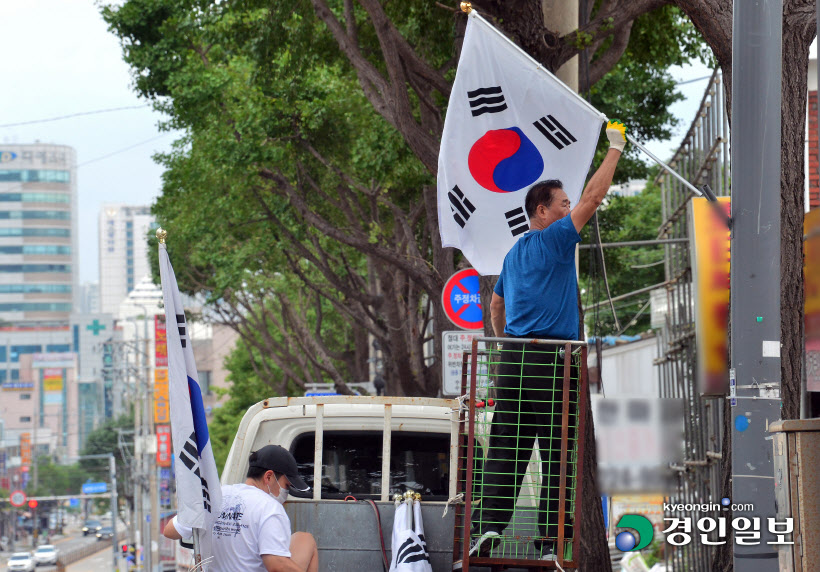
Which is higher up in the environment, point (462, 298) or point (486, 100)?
point (486, 100)

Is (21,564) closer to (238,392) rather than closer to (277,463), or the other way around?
(238,392)

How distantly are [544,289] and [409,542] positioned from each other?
153 centimetres

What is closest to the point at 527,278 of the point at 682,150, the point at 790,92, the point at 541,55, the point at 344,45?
the point at 790,92

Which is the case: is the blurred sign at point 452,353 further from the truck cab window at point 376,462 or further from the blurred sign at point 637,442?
the blurred sign at point 637,442

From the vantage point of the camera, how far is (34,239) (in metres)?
193

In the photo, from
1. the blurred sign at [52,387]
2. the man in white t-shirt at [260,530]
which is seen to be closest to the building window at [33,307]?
the blurred sign at [52,387]

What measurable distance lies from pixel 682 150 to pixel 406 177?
412 centimetres

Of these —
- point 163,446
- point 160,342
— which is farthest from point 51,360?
point 160,342

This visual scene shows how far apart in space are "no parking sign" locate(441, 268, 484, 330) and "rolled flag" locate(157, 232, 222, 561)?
796 centimetres

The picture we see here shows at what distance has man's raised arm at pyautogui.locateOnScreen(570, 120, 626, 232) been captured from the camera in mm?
5770

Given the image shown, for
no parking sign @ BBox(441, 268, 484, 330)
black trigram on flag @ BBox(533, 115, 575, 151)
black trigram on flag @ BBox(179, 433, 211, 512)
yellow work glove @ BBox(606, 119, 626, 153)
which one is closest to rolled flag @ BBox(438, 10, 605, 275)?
black trigram on flag @ BBox(533, 115, 575, 151)

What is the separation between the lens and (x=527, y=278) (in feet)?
20.1

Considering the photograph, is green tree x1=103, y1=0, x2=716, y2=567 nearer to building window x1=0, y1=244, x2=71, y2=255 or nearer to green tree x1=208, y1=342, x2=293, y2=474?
green tree x1=208, y1=342, x2=293, y2=474

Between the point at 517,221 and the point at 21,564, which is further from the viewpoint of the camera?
the point at 21,564
